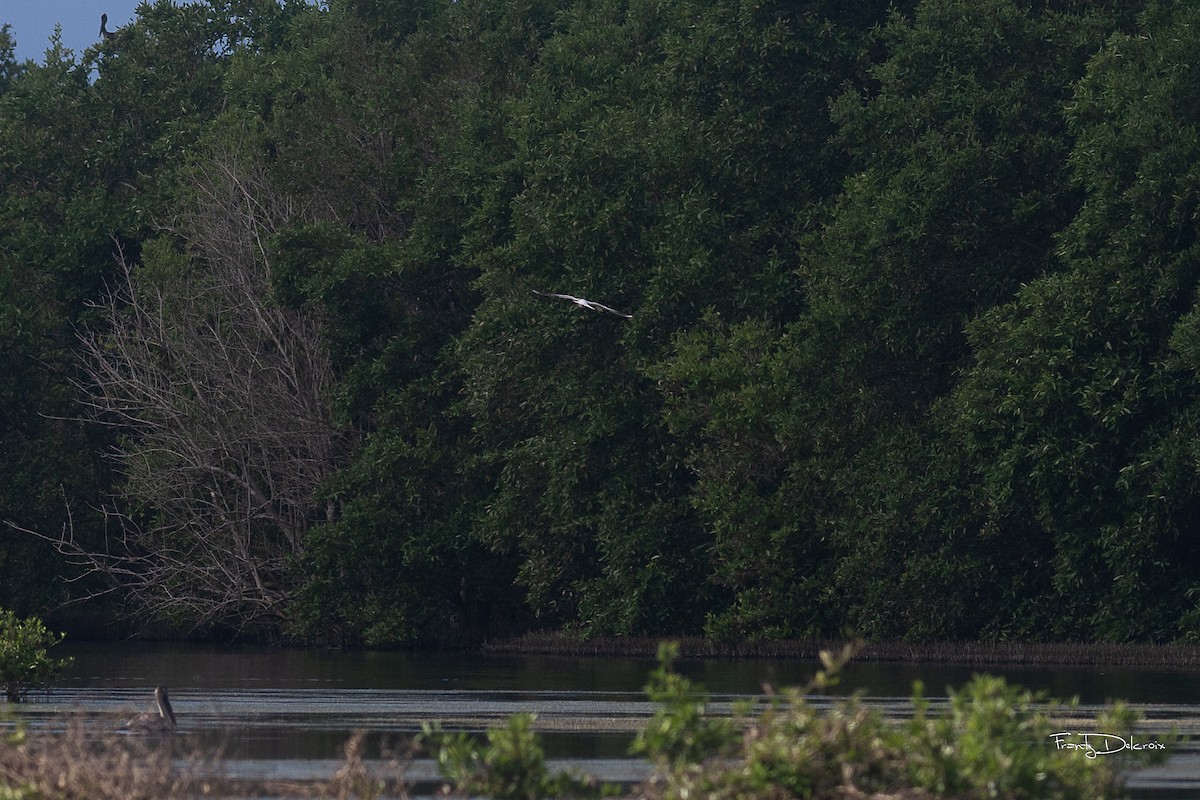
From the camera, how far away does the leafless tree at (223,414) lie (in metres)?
47.2

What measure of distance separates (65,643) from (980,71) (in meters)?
27.0

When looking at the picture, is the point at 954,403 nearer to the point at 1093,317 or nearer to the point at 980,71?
the point at 1093,317

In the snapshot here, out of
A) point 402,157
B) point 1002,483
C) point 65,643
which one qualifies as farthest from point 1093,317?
point 65,643

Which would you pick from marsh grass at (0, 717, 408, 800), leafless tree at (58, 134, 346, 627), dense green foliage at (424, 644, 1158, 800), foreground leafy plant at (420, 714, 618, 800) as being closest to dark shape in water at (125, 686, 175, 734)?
marsh grass at (0, 717, 408, 800)

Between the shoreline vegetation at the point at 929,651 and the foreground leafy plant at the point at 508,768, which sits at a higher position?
the foreground leafy plant at the point at 508,768

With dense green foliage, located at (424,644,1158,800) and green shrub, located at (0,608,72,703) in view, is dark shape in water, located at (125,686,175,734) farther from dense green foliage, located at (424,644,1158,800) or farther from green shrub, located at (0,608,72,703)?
dense green foliage, located at (424,644,1158,800)

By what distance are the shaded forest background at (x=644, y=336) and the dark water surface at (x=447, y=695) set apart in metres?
3.15

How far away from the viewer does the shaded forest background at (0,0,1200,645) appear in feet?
117

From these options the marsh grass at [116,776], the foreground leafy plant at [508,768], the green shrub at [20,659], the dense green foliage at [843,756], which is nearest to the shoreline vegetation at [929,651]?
the green shrub at [20,659]

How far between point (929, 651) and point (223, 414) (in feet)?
62.2

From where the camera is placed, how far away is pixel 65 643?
50.3 metres

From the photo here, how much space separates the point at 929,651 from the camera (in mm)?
36625

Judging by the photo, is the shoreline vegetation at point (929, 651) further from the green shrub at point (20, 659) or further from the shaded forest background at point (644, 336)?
the green shrub at point (20, 659)

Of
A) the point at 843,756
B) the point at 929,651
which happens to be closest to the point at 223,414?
the point at 929,651
